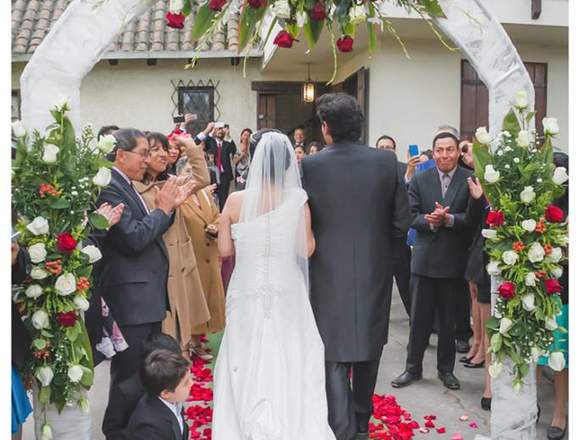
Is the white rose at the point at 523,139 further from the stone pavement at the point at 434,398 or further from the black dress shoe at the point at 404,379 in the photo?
the black dress shoe at the point at 404,379

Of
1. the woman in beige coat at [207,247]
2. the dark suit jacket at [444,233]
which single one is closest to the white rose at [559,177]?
the dark suit jacket at [444,233]

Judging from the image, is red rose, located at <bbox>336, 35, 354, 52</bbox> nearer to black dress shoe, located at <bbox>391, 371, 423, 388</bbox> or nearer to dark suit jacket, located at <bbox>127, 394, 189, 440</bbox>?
dark suit jacket, located at <bbox>127, 394, 189, 440</bbox>

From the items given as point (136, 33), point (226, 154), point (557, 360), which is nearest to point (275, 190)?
point (557, 360)

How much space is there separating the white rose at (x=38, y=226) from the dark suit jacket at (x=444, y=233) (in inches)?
117

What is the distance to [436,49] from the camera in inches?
423

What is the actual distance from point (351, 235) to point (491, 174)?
0.91m

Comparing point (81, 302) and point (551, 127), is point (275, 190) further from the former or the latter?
point (551, 127)

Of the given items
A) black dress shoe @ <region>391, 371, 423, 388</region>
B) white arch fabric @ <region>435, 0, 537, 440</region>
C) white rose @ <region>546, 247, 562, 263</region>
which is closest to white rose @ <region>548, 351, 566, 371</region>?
white arch fabric @ <region>435, 0, 537, 440</region>

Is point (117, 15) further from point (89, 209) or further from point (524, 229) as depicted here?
point (524, 229)

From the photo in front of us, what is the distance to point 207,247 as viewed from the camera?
654 cm

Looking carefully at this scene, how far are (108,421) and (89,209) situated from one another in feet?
4.08

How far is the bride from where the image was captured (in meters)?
4.23

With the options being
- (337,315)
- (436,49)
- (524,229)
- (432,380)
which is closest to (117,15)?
(337,315)

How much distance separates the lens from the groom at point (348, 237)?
14.4 feet
